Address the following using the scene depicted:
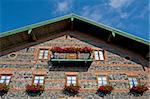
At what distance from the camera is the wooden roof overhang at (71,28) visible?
58.0 feet

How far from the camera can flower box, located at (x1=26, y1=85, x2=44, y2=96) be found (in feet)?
50.8

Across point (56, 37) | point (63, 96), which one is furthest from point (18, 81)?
point (56, 37)

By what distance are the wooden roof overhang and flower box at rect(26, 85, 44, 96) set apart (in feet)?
13.6

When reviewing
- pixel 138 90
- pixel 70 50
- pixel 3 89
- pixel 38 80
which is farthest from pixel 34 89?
pixel 138 90

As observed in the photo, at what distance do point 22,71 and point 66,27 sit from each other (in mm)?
5686

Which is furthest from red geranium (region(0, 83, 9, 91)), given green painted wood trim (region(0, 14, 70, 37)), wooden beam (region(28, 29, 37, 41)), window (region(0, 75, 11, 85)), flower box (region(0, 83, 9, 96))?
wooden beam (region(28, 29, 37, 41))

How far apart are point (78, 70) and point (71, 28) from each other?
4.57 m

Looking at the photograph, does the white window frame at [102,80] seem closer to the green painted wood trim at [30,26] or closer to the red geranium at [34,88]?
the red geranium at [34,88]

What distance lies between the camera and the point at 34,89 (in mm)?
15477

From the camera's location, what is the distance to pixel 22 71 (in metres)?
16.7

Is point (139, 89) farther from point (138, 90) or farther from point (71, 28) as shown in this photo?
point (71, 28)

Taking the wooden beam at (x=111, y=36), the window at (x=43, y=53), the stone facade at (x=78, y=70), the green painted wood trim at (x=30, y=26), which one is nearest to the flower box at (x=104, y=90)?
the stone facade at (x=78, y=70)

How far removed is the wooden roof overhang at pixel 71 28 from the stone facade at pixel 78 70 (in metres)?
0.59

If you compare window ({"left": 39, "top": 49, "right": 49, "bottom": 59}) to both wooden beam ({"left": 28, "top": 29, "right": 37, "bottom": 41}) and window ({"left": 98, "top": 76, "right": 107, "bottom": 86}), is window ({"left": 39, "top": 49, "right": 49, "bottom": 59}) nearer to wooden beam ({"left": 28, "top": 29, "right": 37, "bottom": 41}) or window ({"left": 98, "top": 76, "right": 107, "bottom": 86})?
wooden beam ({"left": 28, "top": 29, "right": 37, "bottom": 41})
